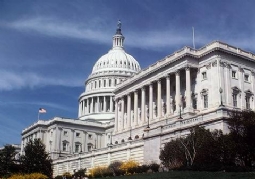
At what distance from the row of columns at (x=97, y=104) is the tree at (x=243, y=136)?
91997 millimetres

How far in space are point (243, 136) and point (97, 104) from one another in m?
99.1

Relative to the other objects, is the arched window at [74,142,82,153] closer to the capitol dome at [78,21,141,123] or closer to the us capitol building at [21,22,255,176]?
the us capitol building at [21,22,255,176]

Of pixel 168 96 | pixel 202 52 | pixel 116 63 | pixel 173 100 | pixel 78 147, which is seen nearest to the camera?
pixel 202 52

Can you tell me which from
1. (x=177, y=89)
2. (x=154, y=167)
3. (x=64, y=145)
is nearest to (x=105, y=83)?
(x=64, y=145)

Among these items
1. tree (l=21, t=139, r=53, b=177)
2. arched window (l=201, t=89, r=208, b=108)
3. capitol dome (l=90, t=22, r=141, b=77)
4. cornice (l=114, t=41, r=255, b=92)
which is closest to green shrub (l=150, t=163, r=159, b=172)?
tree (l=21, t=139, r=53, b=177)

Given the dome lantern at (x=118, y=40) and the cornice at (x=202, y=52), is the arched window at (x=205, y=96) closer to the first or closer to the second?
the cornice at (x=202, y=52)

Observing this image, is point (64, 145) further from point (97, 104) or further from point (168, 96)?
point (168, 96)

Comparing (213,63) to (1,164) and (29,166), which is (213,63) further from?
(1,164)

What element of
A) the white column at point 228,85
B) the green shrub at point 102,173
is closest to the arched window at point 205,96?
the white column at point 228,85

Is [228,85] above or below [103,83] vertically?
below

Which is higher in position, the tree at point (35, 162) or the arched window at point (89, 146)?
the arched window at point (89, 146)

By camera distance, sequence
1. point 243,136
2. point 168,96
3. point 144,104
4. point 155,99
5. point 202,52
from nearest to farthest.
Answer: point 243,136
point 202,52
point 168,96
point 155,99
point 144,104

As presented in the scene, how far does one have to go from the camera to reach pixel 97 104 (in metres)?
137

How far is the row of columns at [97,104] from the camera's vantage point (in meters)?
135
